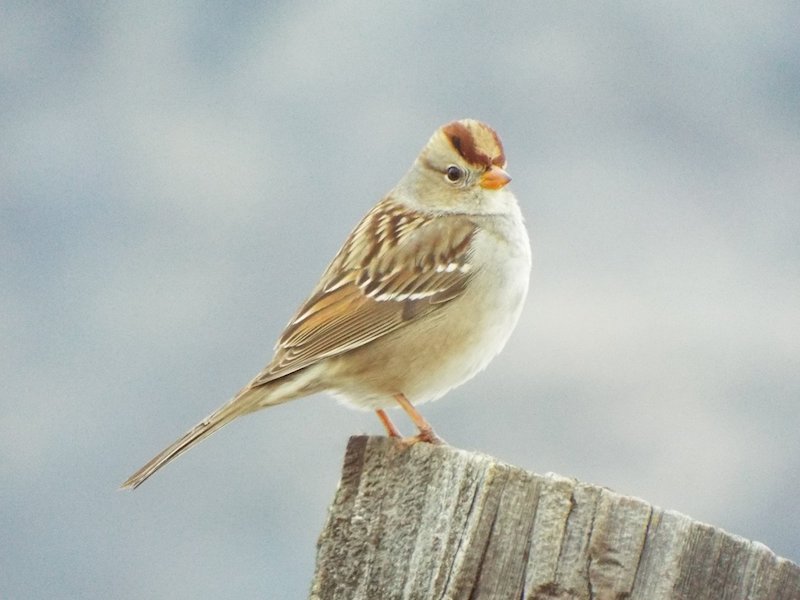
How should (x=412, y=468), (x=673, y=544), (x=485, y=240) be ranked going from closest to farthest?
(x=673, y=544) → (x=412, y=468) → (x=485, y=240)

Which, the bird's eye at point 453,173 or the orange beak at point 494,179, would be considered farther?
the bird's eye at point 453,173

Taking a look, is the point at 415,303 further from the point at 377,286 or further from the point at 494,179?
the point at 494,179

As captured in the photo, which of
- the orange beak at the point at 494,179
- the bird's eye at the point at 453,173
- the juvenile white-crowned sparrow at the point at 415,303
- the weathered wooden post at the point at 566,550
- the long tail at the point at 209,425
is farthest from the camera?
the bird's eye at the point at 453,173

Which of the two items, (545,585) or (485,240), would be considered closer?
(545,585)

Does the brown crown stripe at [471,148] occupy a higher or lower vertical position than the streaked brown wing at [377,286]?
higher

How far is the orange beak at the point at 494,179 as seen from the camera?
6758 millimetres

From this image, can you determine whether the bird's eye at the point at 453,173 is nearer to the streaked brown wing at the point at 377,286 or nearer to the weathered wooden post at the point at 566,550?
the streaked brown wing at the point at 377,286

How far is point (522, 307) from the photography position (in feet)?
21.6

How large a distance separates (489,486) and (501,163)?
3.60 meters

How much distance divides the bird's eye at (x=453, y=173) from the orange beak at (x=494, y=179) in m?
0.16

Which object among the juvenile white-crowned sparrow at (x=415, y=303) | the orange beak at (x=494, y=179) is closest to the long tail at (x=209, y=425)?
the juvenile white-crowned sparrow at (x=415, y=303)

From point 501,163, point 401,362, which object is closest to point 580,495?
point 401,362

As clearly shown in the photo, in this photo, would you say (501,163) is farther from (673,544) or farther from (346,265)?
(673,544)

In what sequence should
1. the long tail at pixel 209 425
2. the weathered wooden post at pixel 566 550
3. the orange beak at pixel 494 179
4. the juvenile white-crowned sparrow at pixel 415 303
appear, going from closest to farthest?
the weathered wooden post at pixel 566 550, the long tail at pixel 209 425, the juvenile white-crowned sparrow at pixel 415 303, the orange beak at pixel 494 179
